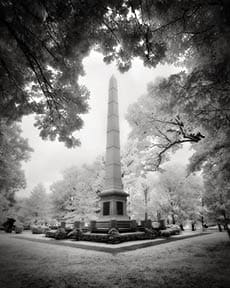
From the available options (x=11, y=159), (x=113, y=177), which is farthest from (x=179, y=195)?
(x=11, y=159)

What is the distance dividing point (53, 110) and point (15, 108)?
1.03 metres

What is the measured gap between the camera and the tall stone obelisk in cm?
1354

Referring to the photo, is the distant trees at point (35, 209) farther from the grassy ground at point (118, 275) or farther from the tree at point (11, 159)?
the grassy ground at point (118, 275)

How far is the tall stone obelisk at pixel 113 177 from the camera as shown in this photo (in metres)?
13.5

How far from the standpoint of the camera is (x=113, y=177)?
14.6 meters

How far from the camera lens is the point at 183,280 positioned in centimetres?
401

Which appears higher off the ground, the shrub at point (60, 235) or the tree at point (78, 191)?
the tree at point (78, 191)

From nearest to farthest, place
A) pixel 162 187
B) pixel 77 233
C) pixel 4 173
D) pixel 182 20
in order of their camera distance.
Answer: pixel 182 20 < pixel 4 173 < pixel 77 233 < pixel 162 187

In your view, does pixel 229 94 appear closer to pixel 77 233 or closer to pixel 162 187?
pixel 77 233

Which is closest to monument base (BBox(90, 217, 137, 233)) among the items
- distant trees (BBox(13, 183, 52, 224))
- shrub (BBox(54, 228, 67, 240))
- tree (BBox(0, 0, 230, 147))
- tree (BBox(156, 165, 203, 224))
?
shrub (BBox(54, 228, 67, 240))

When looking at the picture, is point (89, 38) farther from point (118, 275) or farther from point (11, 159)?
point (11, 159)

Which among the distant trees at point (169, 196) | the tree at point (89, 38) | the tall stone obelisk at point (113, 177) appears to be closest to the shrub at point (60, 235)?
the tall stone obelisk at point (113, 177)

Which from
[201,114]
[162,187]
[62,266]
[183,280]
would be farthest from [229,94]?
[162,187]

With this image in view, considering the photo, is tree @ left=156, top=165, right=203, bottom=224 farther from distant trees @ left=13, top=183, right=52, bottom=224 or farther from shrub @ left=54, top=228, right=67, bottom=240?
distant trees @ left=13, top=183, right=52, bottom=224
